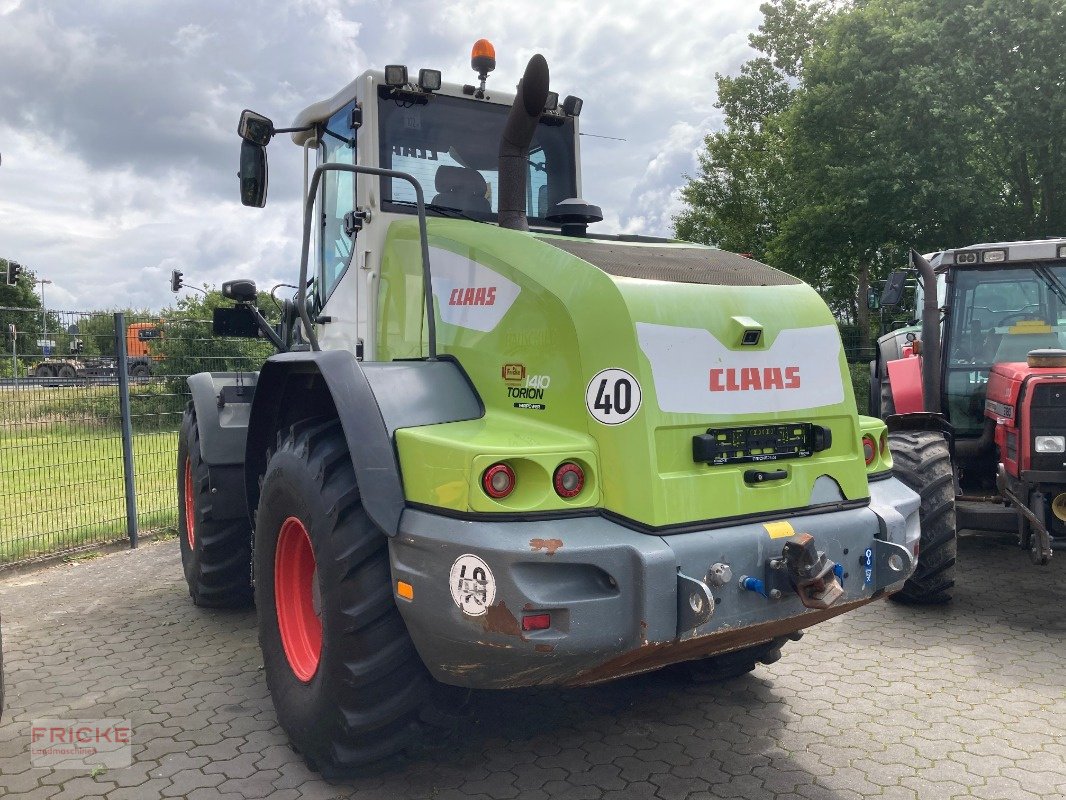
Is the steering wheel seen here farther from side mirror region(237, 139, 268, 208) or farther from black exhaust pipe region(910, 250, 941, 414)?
side mirror region(237, 139, 268, 208)

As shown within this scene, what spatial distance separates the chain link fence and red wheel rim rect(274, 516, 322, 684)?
4.01 metres

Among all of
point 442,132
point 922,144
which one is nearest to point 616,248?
point 442,132

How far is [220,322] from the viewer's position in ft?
17.5

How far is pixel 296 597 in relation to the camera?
148 inches

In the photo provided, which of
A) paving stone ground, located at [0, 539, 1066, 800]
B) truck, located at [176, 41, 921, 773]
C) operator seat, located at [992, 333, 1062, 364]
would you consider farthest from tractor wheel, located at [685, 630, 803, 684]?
operator seat, located at [992, 333, 1062, 364]

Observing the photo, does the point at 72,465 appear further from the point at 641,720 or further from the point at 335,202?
the point at 641,720

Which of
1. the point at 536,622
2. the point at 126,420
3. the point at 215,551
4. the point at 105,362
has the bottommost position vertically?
the point at 215,551

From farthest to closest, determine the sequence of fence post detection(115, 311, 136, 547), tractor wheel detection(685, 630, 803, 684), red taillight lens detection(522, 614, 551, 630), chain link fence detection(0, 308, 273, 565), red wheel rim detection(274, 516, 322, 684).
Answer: fence post detection(115, 311, 136, 547) → chain link fence detection(0, 308, 273, 565) → tractor wheel detection(685, 630, 803, 684) → red wheel rim detection(274, 516, 322, 684) → red taillight lens detection(522, 614, 551, 630)

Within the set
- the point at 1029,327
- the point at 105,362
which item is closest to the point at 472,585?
the point at 1029,327

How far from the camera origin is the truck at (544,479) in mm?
2779

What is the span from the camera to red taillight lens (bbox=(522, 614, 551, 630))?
8.89ft

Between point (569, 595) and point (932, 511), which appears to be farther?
point (932, 511)


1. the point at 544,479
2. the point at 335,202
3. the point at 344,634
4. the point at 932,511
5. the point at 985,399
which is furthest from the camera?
the point at 985,399

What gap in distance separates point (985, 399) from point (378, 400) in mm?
4998
